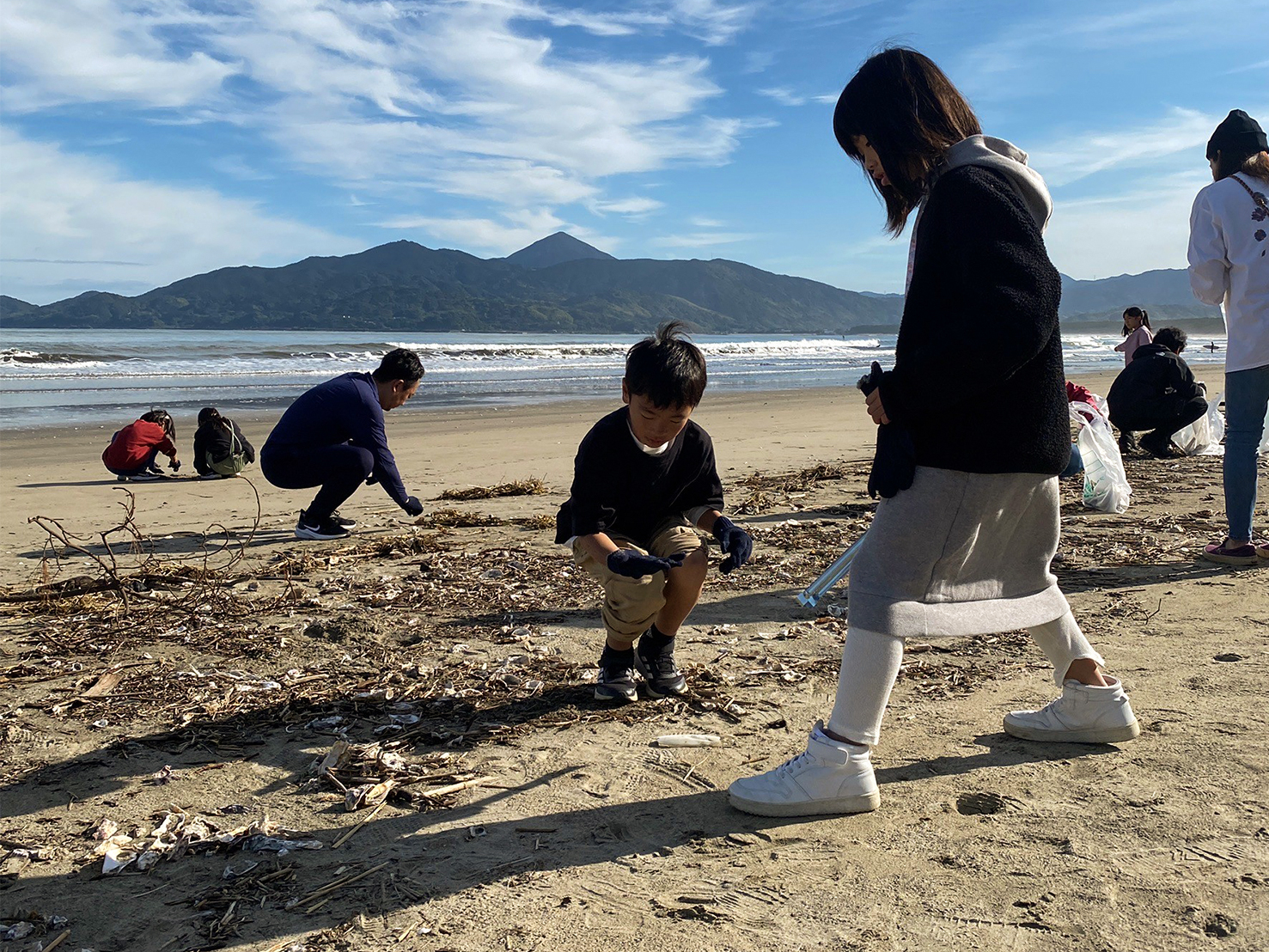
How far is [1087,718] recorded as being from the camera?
9.64ft

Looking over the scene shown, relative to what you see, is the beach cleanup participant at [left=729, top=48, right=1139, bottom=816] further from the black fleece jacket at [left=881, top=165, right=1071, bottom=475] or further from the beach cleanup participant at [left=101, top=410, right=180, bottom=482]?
the beach cleanup participant at [left=101, top=410, right=180, bottom=482]

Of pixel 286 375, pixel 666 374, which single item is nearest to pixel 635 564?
pixel 666 374

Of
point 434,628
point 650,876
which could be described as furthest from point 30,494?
point 650,876

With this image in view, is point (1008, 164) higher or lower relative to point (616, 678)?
higher

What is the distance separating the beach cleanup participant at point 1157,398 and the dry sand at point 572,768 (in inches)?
149

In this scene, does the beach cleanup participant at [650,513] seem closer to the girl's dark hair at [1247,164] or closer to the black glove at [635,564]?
the black glove at [635,564]

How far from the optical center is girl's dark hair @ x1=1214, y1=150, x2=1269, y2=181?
5.02 m

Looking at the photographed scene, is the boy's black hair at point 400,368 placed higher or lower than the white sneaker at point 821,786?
higher

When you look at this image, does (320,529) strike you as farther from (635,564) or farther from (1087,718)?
(1087,718)

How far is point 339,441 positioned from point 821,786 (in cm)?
511

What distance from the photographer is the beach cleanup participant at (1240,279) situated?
16.4 ft

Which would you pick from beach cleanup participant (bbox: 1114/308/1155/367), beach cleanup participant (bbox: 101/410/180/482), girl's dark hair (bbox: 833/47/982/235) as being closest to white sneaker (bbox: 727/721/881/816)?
girl's dark hair (bbox: 833/47/982/235)

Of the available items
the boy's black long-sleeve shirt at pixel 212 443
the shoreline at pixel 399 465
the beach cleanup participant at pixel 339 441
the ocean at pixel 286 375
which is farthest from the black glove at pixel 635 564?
the ocean at pixel 286 375

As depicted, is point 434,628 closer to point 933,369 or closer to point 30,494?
point 933,369
